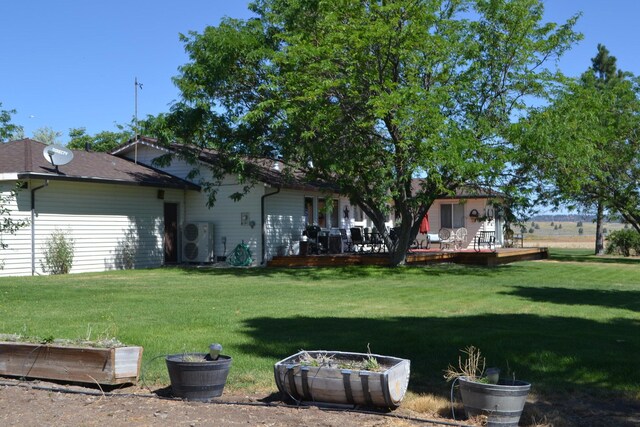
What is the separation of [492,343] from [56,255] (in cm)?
1485

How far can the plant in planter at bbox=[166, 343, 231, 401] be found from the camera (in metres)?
6.14

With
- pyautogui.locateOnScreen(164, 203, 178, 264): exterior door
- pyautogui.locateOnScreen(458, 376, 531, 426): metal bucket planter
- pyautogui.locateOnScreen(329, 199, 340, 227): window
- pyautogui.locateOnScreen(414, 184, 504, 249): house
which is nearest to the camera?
pyautogui.locateOnScreen(458, 376, 531, 426): metal bucket planter

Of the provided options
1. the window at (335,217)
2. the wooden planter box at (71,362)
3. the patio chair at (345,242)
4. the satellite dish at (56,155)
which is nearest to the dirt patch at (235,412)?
the wooden planter box at (71,362)

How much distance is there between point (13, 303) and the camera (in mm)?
12258

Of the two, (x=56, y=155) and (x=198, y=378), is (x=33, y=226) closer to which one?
(x=56, y=155)

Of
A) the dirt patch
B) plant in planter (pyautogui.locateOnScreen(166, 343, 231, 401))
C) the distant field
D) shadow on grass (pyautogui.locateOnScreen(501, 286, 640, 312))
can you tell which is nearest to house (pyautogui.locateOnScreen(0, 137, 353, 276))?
shadow on grass (pyautogui.locateOnScreen(501, 286, 640, 312))

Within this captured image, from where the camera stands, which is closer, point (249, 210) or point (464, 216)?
point (249, 210)

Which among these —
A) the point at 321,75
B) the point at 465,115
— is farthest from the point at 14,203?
the point at 465,115

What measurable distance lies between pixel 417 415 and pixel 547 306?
7274 millimetres

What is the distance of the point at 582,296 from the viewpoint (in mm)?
14242

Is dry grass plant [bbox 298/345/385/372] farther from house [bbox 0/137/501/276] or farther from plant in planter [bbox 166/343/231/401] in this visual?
house [bbox 0/137/501/276]

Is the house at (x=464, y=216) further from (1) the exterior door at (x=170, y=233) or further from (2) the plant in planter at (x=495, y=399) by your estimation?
(2) the plant in planter at (x=495, y=399)

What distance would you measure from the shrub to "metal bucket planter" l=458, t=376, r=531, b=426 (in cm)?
1652

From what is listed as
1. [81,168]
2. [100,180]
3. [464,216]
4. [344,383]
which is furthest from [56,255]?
[464,216]
